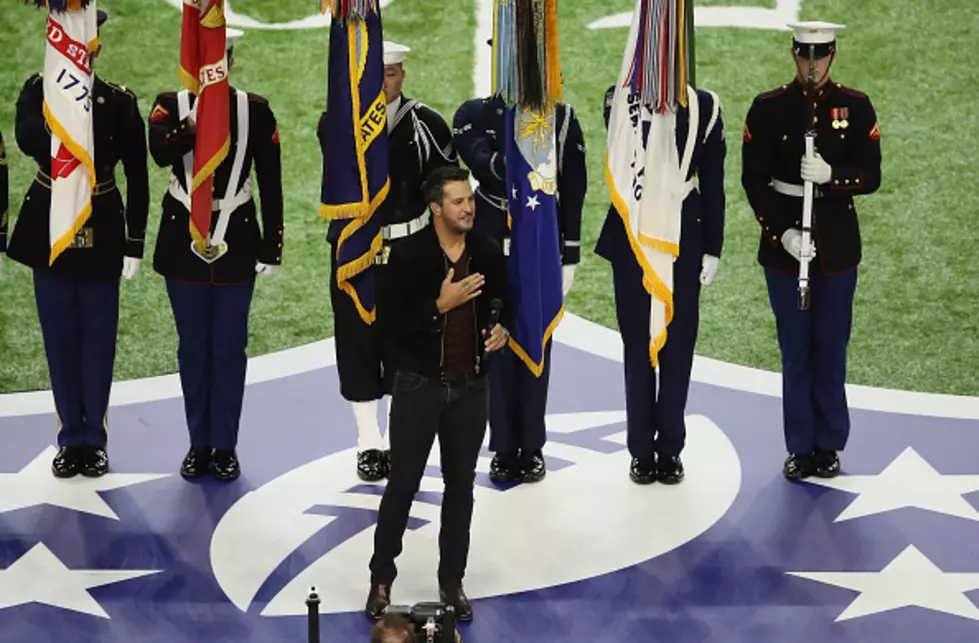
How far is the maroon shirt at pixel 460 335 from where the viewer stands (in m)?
6.07

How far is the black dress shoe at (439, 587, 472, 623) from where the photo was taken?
6.29 m

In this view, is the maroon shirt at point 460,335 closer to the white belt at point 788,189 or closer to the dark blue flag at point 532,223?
the dark blue flag at point 532,223

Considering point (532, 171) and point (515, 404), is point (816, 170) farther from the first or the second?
point (515, 404)

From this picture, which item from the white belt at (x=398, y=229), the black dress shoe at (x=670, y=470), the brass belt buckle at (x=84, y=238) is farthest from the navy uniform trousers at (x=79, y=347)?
the black dress shoe at (x=670, y=470)

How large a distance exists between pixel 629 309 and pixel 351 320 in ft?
4.06

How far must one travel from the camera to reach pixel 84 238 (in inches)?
293

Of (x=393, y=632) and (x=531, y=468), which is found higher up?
(x=393, y=632)

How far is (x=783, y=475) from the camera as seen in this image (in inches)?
303

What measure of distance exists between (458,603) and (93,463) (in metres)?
2.26

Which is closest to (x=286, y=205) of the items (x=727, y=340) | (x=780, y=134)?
(x=727, y=340)

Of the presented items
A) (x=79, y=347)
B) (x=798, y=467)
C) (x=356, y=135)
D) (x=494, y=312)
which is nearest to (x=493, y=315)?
(x=494, y=312)

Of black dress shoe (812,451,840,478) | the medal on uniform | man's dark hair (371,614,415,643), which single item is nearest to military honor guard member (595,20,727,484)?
black dress shoe (812,451,840,478)

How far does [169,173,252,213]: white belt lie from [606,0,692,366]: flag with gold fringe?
5.33 ft

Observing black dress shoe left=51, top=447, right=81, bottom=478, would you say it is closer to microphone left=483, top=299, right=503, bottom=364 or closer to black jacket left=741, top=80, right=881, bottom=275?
microphone left=483, top=299, right=503, bottom=364
